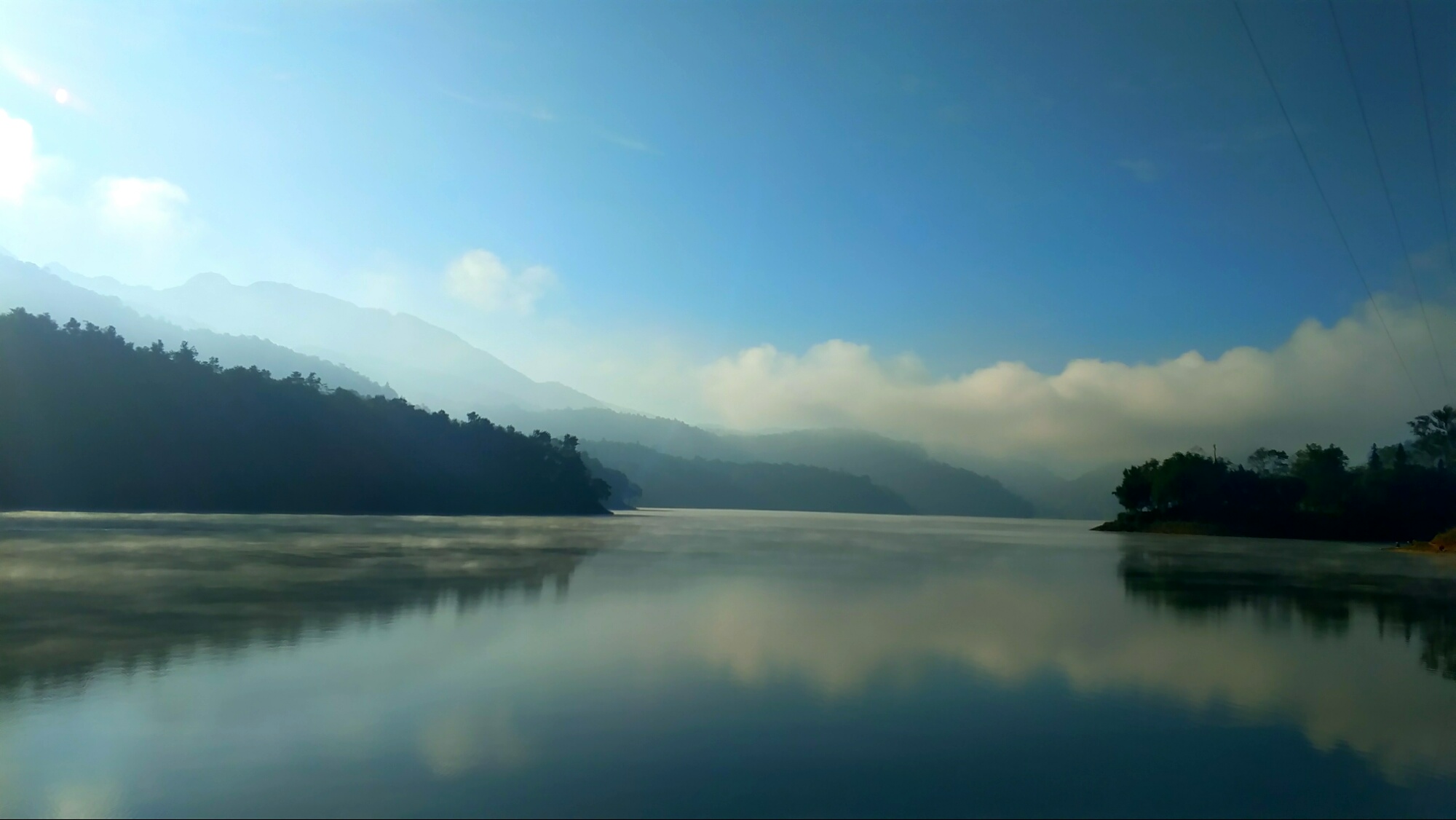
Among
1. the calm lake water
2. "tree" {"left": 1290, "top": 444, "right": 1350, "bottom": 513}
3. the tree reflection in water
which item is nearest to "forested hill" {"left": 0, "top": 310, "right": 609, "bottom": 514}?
the calm lake water

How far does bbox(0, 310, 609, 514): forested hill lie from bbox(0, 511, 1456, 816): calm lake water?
62642mm

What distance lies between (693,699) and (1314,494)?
102 meters

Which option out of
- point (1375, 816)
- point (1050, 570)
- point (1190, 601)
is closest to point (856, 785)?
point (1375, 816)

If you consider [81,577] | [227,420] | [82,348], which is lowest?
[81,577]

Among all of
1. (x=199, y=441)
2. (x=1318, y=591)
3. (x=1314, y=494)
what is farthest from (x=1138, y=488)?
(x=199, y=441)

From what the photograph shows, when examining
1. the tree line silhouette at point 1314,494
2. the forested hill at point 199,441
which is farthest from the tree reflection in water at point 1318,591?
the forested hill at point 199,441

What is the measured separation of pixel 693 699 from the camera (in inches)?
353

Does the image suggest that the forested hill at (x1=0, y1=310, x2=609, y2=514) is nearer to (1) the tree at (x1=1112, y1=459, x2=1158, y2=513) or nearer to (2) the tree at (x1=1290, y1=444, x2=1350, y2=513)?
(1) the tree at (x1=1112, y1=459, x2=1158, y2=513)

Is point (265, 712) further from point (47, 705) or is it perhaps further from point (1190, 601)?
point (1190, 601)

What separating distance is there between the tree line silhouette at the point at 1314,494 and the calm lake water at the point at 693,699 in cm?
7578

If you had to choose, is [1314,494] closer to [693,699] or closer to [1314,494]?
[1314,494]

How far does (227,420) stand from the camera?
282 ft

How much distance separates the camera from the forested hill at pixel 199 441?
70188 mm

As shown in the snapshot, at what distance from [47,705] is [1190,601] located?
67.4 ft
